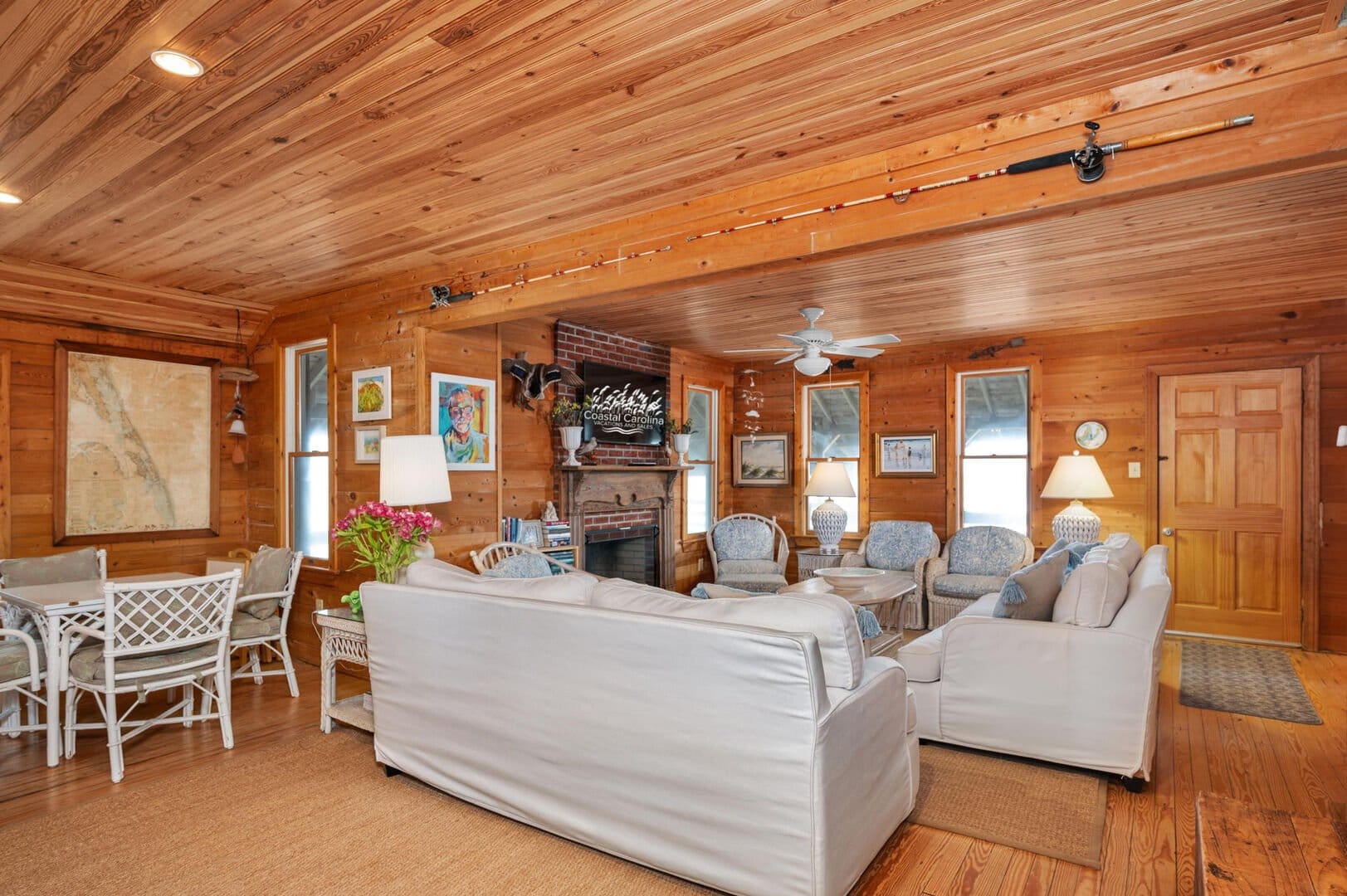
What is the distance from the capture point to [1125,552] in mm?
3951

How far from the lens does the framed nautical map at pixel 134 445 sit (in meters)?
4.64

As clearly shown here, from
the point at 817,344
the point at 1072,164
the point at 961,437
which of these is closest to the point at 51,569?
the point at 817,344

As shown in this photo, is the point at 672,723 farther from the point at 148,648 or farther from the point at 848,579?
the point at 848,579

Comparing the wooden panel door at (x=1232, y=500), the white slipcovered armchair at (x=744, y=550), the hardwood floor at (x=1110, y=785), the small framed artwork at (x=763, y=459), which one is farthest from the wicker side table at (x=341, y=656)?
the wooden panel door at (x=1232, y=500)

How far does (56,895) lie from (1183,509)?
6.75 metres

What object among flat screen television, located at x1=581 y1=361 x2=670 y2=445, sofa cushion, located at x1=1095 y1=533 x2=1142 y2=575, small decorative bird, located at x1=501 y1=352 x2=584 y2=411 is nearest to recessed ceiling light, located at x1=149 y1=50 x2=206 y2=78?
small decorative bird, located at x1=501 y1=352 x2=584 y2=411

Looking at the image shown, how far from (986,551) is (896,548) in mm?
707

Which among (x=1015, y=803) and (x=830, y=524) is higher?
(x=830, y=524)

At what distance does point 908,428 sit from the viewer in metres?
6.89

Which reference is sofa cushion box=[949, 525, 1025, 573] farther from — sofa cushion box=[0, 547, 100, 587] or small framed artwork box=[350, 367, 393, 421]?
sofa cushion box=[0, 547, 100, 587]

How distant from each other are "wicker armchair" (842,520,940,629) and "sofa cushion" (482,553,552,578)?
3.34 metres

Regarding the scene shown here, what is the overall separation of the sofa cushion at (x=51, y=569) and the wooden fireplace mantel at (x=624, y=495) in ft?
8.94

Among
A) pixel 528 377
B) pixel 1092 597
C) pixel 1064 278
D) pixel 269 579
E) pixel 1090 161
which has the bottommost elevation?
pixel 269 579

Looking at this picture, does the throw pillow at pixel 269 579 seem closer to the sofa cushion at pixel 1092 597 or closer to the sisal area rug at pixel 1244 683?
the sofa cushion at pixel 1092 597
